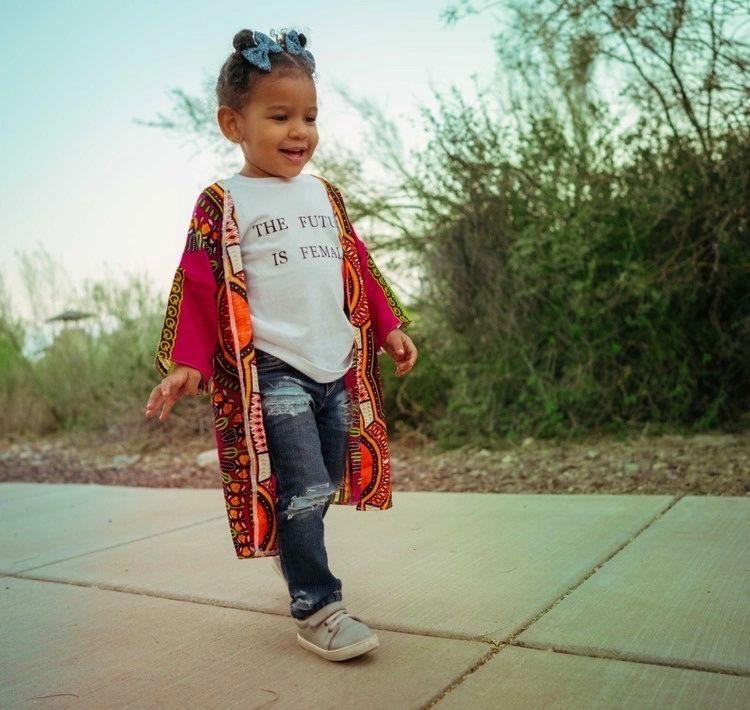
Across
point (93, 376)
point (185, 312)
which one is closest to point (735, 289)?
point (185, 312)

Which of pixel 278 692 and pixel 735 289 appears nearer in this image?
pixel 278 692

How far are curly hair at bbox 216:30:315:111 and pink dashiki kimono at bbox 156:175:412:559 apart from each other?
27 cm

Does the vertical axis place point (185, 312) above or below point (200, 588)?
above

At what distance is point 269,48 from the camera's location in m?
2.58

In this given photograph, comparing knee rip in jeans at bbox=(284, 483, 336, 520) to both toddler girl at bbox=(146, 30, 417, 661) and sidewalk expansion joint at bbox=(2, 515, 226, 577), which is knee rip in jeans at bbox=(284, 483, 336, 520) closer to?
toddler girl at bbox=(146, 30, 417, 661)

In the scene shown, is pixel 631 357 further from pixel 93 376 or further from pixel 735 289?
pixel 93 376

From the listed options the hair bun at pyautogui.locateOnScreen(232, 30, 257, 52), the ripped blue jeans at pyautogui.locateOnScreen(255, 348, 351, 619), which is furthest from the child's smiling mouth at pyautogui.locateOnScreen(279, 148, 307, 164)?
the ripped blue jeans at pyautogui.locateOnScreen(255, 348, 351, 619)

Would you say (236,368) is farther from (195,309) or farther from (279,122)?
(279,122)

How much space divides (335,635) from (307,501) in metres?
0.36

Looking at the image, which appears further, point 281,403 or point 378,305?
point 378,305

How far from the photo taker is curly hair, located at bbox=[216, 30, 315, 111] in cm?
257

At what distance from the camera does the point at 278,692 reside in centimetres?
216

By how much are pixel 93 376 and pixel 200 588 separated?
23.3 feet

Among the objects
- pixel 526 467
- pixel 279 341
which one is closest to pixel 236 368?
pixel 279 341
